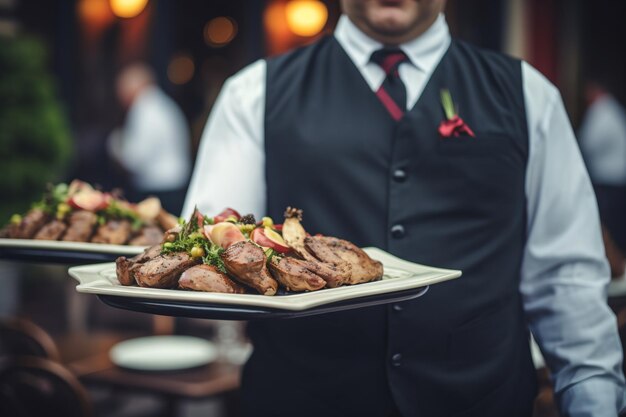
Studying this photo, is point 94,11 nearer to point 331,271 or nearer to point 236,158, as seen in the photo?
point 236,158

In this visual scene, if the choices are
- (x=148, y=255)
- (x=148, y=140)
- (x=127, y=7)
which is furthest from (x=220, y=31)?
(x=148, y=255)

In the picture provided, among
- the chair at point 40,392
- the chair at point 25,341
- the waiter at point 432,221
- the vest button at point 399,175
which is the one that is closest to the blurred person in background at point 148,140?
the chair at point 25,341

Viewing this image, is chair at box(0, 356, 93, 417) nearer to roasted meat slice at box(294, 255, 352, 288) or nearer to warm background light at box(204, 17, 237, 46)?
roasted meat slice at box(294, 255, 352, 288)

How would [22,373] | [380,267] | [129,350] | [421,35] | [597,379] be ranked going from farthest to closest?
[129,350], [22,373], [421,35], [597,379], [380,267]

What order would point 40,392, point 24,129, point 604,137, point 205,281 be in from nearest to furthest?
point 205,281 → point 40,392 → point 24,129 → point 604,137

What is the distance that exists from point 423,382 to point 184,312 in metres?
0.74

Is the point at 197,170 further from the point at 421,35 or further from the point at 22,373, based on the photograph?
the point at 22,373

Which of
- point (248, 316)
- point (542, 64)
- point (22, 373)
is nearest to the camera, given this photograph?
point (248, 316)

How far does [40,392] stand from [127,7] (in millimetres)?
5963

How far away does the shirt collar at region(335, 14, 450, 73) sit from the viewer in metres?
1.97

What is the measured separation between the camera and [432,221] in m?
1.84

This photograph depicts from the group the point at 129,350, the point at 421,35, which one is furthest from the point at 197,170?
the point at 129,350

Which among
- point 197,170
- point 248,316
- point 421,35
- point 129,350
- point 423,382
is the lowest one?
point 129,350

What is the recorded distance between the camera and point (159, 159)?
7.22m
